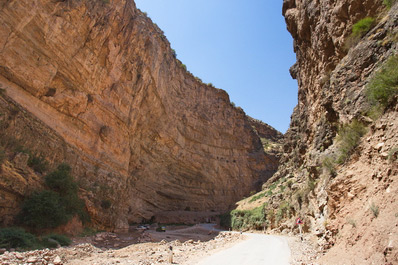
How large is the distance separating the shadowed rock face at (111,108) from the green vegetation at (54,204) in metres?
2.09

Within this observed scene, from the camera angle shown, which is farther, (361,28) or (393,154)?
(361,28)

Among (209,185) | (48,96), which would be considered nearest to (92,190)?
(48,96)

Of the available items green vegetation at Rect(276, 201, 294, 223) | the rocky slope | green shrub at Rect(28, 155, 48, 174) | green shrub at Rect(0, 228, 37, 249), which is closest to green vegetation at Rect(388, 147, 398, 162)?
the rocky slope

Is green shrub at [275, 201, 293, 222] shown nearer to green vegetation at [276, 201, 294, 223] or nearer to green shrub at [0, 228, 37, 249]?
green vegetation at [276, 201, 294, 223]

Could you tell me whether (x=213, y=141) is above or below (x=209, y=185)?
above

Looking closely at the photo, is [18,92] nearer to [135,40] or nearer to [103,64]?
[103,64]

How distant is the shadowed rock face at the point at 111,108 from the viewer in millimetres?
16906

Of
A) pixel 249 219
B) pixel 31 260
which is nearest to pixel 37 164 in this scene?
pixel 31 260

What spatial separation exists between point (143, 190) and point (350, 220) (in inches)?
1203

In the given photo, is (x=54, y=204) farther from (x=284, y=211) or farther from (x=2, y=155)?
(x=284, y=211)

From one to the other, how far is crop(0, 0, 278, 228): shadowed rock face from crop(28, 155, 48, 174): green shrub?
85 centimetres

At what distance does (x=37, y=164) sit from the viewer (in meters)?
15.4

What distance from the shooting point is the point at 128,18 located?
27.1 meters

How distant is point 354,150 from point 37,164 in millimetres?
17454
